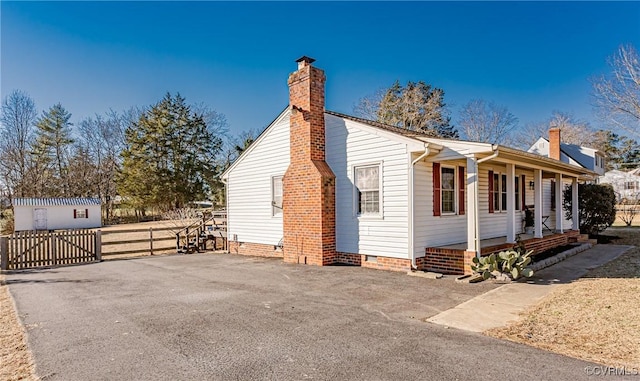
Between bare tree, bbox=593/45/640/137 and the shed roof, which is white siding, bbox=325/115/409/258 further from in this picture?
the shed roof

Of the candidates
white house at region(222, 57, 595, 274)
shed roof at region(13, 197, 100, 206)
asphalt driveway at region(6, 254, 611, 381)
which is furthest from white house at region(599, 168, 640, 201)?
shed roof at region(13, 197, 100, 206)

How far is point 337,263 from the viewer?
10.4 m

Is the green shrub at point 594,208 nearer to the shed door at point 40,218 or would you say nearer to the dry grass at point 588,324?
the dry grass at point 588,324

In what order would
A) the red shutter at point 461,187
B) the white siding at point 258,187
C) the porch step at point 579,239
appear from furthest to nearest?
the porch step at point 579,239
the white siding at point 258,187
the red shutter at point 461,187

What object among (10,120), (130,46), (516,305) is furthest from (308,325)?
(10,120)

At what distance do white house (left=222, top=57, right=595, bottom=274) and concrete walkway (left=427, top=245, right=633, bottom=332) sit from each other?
4.04 feet

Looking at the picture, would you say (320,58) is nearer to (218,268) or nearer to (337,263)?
(337,263)

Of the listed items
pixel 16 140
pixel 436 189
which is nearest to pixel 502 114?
pixel 436 189

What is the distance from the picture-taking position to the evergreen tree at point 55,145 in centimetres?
3550

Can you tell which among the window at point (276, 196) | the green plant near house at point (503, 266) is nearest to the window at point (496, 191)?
the green plant near house at point (503, 266)

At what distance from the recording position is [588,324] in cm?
489

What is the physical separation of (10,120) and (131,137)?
10350mm

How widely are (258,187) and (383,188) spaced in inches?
207

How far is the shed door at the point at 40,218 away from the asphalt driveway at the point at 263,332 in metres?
25.2
